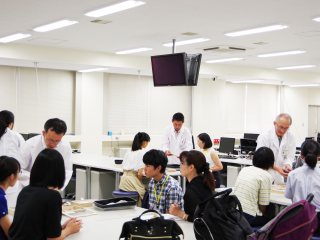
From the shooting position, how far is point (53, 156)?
103 inches

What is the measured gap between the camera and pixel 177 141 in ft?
25.5

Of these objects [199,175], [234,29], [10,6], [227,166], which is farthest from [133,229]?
[227,166]

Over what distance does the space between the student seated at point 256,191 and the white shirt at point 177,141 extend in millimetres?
3420

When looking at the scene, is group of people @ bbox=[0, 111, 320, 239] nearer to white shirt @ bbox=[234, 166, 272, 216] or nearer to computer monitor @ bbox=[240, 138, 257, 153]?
white shirt @ bbox=[234, 166, 272, 216]

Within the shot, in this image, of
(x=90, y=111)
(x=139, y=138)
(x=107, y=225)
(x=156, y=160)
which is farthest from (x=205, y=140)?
(x=90, y=111)

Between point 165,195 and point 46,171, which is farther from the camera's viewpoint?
point 165,195

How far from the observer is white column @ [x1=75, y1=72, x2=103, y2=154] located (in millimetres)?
10624

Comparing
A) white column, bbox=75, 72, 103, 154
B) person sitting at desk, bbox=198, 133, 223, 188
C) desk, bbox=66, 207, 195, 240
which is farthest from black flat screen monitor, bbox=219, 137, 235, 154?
desk, bbox=66, 207, 195, 240

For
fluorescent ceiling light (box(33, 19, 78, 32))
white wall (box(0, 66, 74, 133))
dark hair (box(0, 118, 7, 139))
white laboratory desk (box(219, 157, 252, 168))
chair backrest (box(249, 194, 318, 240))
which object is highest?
fluorescent ceiling light (box(33, 19, 78, 32))

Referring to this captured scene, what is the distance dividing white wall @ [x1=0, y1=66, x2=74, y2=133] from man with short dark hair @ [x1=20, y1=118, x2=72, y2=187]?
5628mm

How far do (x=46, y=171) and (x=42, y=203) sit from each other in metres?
0.18

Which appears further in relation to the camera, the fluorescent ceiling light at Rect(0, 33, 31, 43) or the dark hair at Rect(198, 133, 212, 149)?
the fluorescent ceiling light at Rect(0, 33, 31, 43)

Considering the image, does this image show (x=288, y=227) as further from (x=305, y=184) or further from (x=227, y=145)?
(x=227, y=145)

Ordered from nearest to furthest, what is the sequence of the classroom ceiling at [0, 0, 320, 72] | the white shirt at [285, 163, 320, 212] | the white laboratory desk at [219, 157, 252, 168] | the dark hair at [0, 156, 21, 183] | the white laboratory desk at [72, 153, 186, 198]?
the dark hair at [0, 156, 21, 183], the white shirt at [285, 163, 320, 212], the classroom ceiling at [0, 0, 320, 72], the white laboratory desk at [72, 153, 186, 198], the white laboratory desk at [219, 157, 252, 168]
